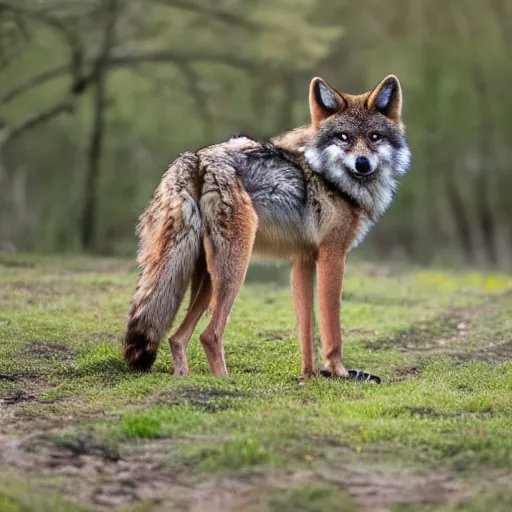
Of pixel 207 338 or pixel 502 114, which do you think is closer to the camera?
pixel 207 338

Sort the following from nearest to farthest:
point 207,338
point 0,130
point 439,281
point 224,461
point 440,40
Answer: point 224,461 < point 207,338 < point 439,281 < point 0,130 < point 440,40

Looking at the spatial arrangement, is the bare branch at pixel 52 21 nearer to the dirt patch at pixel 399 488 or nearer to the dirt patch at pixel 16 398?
the dirt patch at pixel 16 398

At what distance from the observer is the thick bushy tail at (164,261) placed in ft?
25.0

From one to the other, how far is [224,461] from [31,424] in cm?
165

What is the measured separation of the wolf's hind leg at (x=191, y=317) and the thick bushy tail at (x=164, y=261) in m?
0.23

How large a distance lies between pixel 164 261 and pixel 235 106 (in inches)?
809

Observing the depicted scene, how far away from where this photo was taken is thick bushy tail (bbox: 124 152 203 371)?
25.0 ft

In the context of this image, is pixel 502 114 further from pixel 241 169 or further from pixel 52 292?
pixel 241 169

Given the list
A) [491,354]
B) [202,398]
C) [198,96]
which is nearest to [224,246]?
[202,398]

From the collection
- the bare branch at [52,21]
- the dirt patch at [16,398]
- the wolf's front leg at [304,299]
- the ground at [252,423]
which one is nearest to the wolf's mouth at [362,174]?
the wolf's front leg at [304,299]

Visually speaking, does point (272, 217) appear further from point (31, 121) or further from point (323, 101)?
point (31, 121)

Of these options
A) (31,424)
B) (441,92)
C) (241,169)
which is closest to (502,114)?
(441,92)

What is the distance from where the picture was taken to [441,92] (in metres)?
30.7

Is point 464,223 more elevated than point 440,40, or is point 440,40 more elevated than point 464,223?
point 440,40
